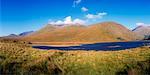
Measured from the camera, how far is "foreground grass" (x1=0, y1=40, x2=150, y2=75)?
3094 centimetres

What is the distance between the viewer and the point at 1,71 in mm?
33594

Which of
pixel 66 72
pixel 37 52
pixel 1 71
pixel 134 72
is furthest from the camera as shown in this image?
pixel 37 52

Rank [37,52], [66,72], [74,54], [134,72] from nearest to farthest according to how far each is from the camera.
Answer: [134,72] → [66,72] → [74,54] → [37,52]

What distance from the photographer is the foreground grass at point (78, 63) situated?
102 feet

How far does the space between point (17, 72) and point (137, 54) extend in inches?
537

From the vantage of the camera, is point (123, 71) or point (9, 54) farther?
point (9, 54)

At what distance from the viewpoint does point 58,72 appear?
31641 mm

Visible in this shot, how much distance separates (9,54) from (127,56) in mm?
14758

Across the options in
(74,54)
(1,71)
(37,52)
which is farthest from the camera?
(37,52)

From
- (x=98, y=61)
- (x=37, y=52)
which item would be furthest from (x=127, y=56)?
(x=37, y=52)

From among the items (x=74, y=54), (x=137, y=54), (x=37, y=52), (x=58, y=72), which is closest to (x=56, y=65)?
(x=58, y=72)

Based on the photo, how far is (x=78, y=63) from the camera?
3288cm

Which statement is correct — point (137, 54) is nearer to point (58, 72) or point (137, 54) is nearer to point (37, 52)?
point (58, 72)

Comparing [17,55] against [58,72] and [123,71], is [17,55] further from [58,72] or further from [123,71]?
[123,71]
